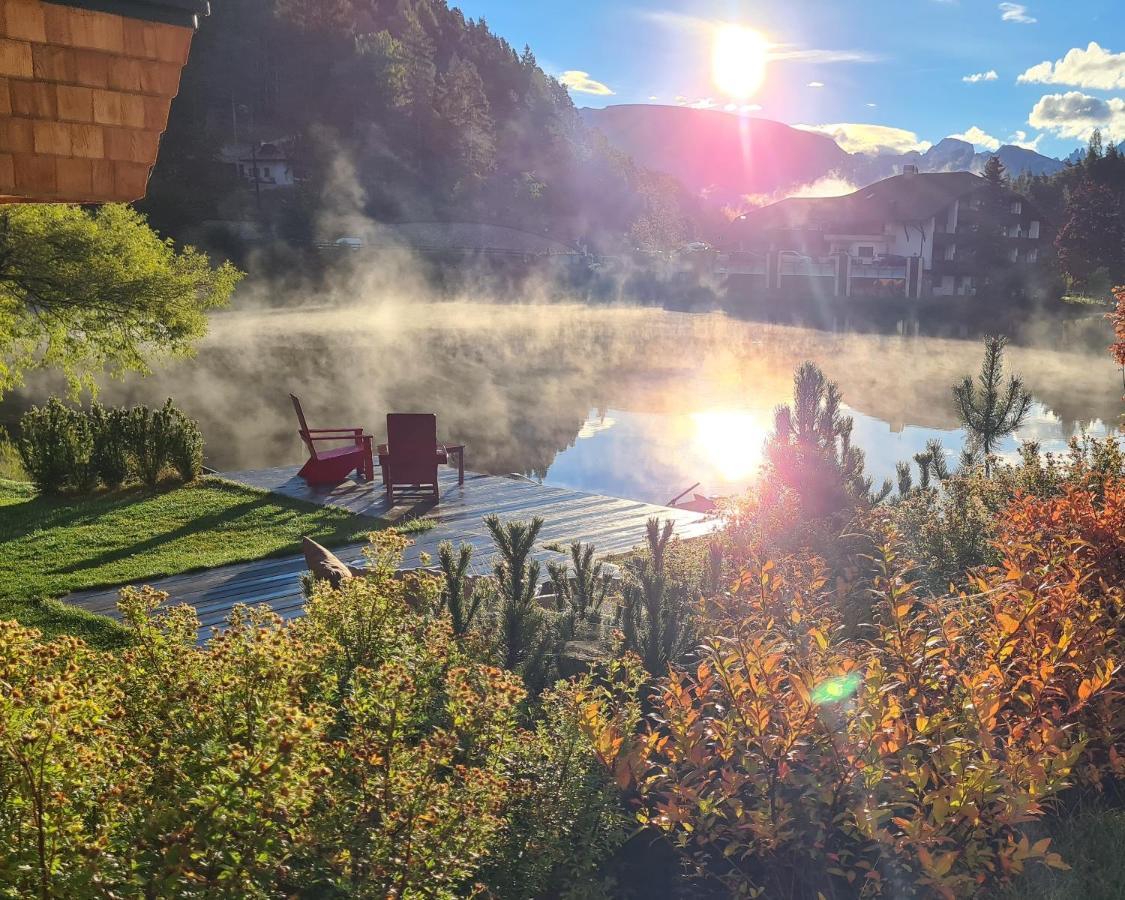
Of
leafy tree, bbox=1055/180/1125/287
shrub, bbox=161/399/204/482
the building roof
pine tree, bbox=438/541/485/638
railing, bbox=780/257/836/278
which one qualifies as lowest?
shrub, bbox=161/399/204/482

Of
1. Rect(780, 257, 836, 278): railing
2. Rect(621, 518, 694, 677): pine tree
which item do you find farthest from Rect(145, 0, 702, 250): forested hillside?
Rect(621, 518, 694, 677): pine tree

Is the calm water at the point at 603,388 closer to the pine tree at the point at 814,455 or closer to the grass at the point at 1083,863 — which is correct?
the pine tree at the point at 814,455

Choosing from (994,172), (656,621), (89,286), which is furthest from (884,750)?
(994,172)

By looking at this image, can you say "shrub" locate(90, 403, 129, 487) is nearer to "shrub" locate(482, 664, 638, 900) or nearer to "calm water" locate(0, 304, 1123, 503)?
"calm water" locate(0, 304, 1123, 503)

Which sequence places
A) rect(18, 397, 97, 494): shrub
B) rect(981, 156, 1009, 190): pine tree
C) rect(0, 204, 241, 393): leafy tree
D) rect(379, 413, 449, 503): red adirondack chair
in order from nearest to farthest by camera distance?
rect(379, 413, 449, 503): red adirondack chair, rect(18, 397, 97, 494): shrub, rect(0, 204, 241, 393): leafy tree, rect(981, 156, 1009, 190): pine tree

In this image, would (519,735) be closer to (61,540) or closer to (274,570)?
(274,570)

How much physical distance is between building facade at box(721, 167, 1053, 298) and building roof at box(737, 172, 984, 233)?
76 millimetres


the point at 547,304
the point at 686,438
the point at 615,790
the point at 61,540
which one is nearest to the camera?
the point at 615,790

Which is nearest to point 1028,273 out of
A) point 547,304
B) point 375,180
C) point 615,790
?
point 547,304

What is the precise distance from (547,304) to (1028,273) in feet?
97.4

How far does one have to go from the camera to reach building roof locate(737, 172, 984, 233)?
5688 cm

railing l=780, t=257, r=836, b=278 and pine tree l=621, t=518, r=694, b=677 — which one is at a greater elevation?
railing l=780, t=257, r=836, b=278

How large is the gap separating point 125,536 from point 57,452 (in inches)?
99.5

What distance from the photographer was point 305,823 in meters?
2.50
